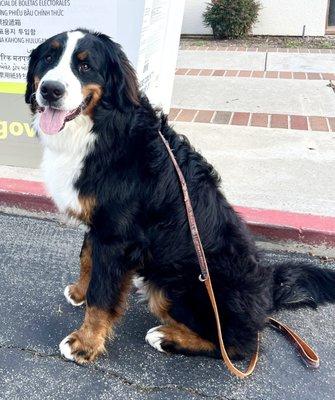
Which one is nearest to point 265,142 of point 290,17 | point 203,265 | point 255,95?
point 255,95

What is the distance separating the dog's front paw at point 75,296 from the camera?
3018 mm

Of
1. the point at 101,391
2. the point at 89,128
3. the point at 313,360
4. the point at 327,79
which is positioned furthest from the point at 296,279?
the point at 327,79

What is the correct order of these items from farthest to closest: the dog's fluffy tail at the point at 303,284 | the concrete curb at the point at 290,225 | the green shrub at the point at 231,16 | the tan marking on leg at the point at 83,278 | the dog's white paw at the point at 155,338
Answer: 1. the green shrub at the point at 231,16
2. the concrete curb at the point at 290,225
3. the tan marking on leg at the point at 83,278
4. the dog's fluffy tail at the point at 303,284
5. the dog's white paw at the point at 155,338

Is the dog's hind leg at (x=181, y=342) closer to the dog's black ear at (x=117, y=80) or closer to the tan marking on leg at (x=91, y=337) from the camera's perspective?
the tan marking on leg at (x=91, y=337)

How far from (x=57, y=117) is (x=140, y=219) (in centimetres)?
67

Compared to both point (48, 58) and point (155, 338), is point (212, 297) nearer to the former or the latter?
point (155, 338)

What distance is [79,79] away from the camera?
2.32m

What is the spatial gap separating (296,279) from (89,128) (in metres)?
1.46

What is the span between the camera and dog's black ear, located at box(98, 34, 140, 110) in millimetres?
2412

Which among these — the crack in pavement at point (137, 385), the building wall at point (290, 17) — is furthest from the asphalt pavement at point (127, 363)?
the building wall at point (290, 17)

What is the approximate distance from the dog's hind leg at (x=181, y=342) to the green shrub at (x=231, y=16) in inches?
396

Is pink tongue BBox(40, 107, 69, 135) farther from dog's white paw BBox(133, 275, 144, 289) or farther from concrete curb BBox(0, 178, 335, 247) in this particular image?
concrete curb BBox(0, 178, 335, 247)

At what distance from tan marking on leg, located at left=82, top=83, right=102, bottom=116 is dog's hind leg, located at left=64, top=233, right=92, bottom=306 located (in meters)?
0.87

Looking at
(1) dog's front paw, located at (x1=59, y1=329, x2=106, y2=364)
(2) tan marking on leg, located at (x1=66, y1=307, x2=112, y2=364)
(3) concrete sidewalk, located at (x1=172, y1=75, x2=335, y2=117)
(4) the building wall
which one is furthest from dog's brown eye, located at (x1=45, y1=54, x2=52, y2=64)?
(4) the building wall
